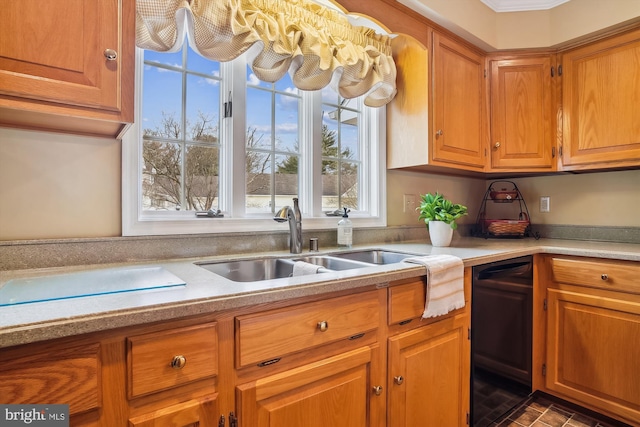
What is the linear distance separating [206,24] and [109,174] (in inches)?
26.7

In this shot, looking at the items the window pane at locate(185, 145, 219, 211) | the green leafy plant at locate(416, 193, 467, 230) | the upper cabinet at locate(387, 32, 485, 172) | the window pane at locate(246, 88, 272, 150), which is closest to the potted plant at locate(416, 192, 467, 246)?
the green leafy plant at locate(416, 193, 467, 230)

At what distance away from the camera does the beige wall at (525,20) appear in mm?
1935

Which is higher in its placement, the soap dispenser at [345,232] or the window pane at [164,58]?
the window pane at [164,58]

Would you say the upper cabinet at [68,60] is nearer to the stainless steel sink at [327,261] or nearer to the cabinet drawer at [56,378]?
the cabinet drawer at [56,378]

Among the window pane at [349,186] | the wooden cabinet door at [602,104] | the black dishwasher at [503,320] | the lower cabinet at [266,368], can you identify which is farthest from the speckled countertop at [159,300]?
the wooden cabinet door at [602,104]

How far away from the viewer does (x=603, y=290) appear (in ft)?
5.80

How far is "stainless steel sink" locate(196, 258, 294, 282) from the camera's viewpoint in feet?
4.73

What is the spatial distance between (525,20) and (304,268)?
2241mm

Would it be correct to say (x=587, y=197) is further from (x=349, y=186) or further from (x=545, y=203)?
(x=349, y=186)

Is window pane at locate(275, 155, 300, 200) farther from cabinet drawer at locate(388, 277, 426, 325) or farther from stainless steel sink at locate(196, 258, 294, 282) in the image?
cabinet drawer at locate(388, 277, 426, 325)

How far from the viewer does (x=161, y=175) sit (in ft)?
5.02

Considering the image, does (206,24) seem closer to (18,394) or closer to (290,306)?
(290,306)

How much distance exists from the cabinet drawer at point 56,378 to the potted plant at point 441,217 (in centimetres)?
173

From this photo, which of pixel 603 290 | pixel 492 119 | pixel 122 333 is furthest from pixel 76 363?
pixel 492 119
